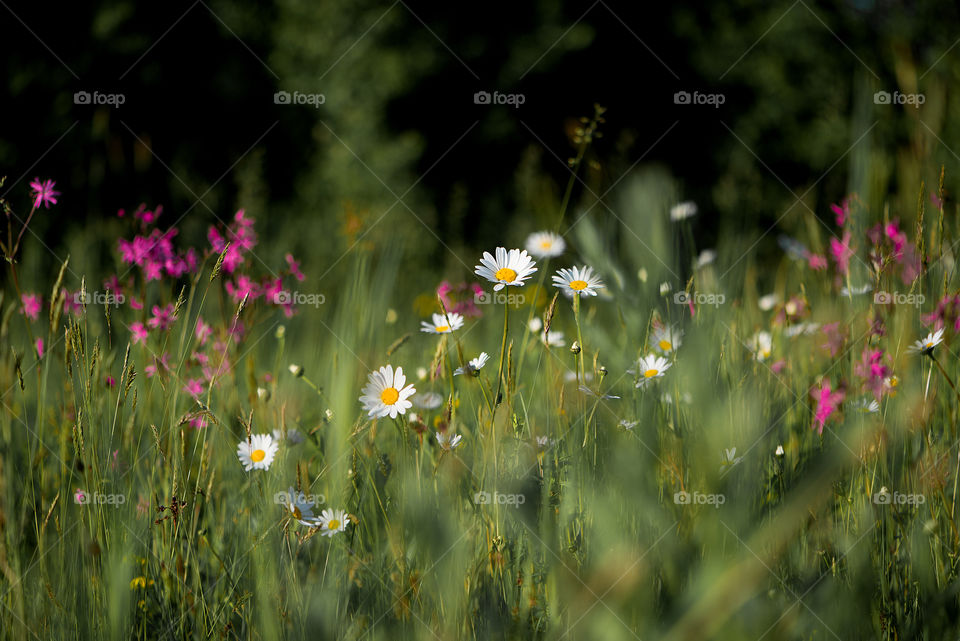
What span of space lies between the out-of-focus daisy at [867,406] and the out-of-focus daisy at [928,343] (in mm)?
113

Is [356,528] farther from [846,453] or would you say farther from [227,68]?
[227,68]

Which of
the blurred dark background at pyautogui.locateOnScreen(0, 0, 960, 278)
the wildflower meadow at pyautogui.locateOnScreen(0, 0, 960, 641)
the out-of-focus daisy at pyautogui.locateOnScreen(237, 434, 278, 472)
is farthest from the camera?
the blurred dark background at pyautogui.locateOnScreen(0, 0, 960, 278)

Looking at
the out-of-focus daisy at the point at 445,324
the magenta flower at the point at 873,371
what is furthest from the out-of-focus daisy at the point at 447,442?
the magenta flower at the point at 873,371

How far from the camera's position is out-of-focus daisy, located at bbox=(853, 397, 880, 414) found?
1.22 meters

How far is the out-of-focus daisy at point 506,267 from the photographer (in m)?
1.03

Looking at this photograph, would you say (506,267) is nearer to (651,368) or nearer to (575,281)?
(575,281)

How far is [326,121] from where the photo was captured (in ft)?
14.6

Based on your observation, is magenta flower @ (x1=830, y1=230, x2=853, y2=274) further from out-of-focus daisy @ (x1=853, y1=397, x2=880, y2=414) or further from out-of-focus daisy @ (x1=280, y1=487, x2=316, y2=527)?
out-of-focus daisy @ (x1=280, y1=487, x2=316, y2=527)

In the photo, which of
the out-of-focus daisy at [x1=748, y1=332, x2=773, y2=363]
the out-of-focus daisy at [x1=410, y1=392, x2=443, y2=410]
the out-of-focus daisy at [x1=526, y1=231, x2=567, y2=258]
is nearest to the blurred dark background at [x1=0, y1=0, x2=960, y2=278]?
the out-of-focus daisy at [x1=526, y1=231, x2=567, y2=258]

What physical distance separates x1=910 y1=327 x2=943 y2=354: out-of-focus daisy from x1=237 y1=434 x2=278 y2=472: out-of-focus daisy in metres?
0.94

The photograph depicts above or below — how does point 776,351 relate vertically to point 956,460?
Answer: above

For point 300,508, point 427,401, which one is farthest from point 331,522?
point 427,401

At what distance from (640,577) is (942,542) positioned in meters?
0.50

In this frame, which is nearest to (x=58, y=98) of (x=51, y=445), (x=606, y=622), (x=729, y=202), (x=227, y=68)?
(x=227, y=68)
